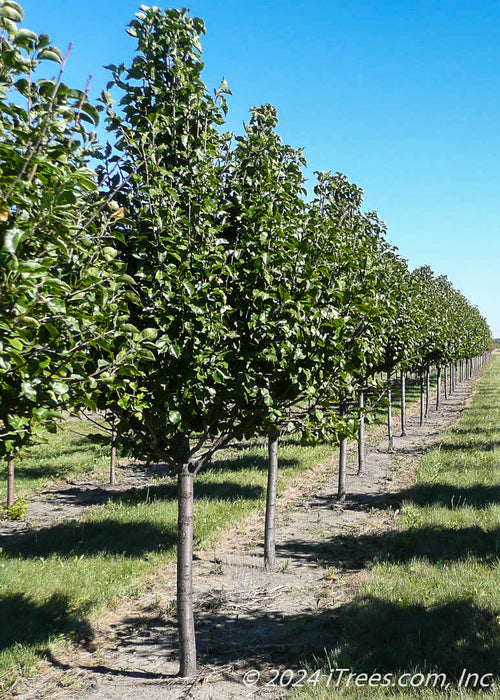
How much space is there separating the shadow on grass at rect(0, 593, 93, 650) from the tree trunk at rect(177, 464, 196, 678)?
1876 millimetres

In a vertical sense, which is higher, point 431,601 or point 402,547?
point 431,601

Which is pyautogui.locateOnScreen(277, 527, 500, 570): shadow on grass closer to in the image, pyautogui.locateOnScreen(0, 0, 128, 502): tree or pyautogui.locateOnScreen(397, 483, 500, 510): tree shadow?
pyautogui.locateOnScreen(397, 483, 500, 510): tree shadow

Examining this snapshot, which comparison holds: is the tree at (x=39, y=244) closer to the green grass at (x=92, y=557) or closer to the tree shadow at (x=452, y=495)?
the green grass at (x=92, y=557)

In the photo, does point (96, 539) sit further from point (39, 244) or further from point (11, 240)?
point (11, 240)

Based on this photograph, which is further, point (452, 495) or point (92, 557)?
point (452, 495)

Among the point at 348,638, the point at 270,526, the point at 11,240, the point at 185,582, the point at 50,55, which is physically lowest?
the point at 348,638

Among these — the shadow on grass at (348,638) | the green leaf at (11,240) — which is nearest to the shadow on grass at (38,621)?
the shadow on grass at (348,638)

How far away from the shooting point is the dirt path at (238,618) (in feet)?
20.3

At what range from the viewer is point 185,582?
638 centimetres

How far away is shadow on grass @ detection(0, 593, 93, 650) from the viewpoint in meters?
6.97

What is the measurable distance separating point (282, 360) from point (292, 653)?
3850mm

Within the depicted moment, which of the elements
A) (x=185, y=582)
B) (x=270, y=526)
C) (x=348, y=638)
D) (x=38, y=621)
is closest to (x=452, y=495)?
(x=270, y=526)

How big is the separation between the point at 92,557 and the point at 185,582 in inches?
159

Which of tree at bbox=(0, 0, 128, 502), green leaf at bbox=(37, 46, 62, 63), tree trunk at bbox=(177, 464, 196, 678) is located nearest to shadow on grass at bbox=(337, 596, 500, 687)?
tree trunk at bbox=(177, 464, 196, 678)
